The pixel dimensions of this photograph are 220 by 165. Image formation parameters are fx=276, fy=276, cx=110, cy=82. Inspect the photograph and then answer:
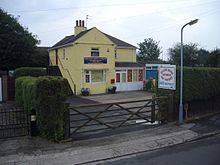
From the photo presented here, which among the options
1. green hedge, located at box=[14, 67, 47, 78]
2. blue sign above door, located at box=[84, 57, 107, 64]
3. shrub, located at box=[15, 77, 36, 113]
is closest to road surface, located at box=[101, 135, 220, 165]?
shrub, located at box=[15, 77, 36, 113]

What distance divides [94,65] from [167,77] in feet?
54.6

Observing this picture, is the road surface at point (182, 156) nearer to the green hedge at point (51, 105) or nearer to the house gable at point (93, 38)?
the green hedge at point (51, 105)

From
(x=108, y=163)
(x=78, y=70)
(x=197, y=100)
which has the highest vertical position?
(x=78, y=70)

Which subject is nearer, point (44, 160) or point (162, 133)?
point (44, 160)

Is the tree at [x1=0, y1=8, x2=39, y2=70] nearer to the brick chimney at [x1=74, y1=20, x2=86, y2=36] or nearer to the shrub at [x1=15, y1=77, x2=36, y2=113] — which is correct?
the brick chimney at [x1=74, y1=20, x2=86, y2=36]

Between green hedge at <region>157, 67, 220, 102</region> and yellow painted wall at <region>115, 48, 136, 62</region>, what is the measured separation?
807 inches

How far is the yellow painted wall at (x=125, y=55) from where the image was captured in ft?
115

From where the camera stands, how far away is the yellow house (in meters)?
28.2

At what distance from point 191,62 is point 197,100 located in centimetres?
3172

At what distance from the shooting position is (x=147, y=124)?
40.9ft

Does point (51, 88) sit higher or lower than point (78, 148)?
higher

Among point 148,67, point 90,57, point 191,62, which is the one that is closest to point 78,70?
point 90,57

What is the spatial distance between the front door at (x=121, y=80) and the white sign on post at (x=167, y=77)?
17.7m

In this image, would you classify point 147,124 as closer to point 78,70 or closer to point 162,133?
point 162,133
